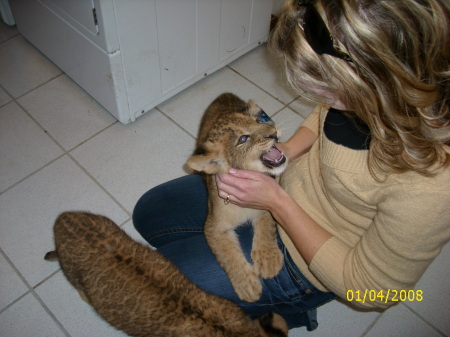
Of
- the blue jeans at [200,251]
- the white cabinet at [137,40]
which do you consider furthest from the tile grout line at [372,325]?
the white cabinet at [137,40]

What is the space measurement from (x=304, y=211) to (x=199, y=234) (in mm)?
595

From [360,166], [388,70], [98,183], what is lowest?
[98,183]

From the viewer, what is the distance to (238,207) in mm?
1686

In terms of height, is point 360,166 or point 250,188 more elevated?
point 360,166

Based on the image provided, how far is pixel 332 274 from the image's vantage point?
123 cm

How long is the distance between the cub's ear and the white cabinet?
3.32ft

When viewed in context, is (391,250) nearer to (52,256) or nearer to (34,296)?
(52,256)

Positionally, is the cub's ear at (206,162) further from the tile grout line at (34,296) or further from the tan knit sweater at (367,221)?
the tile grout line at (34,296)

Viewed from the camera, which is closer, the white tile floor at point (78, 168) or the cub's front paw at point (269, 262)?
the cub's front paw at point (269, 262)

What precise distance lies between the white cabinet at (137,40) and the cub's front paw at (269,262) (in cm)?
144

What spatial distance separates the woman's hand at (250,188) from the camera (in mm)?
1409

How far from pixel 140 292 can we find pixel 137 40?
4.90 feet
